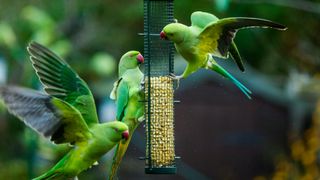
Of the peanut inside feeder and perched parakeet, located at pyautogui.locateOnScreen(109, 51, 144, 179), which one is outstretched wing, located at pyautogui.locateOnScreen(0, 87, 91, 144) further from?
the peanut inside feeder

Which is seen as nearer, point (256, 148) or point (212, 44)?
point (212, 44)

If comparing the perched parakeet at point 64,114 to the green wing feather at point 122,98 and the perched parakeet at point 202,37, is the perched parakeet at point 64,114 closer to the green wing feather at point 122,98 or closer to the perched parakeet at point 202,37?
the green wing feather at point 122,98

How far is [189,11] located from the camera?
45.2 ft

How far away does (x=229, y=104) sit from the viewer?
473 inches

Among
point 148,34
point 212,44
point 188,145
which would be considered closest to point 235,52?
point 212,44

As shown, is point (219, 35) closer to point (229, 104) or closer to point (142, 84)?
point (142, 84)

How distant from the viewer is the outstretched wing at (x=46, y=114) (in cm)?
461

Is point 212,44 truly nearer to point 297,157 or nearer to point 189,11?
point 297,157

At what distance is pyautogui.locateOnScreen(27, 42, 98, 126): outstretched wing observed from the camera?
4965 millimetres

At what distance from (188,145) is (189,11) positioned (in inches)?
116

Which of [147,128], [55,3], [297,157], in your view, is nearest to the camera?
[147,128]

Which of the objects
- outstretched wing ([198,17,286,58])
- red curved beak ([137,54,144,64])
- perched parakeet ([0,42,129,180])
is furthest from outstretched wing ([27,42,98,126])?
outstretched wing ([198,17,286,58])

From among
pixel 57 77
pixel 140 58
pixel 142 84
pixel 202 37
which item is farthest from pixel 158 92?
pixel 57 77

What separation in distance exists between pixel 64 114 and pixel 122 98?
54cm
